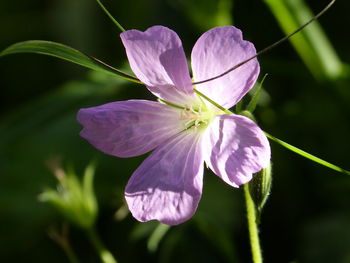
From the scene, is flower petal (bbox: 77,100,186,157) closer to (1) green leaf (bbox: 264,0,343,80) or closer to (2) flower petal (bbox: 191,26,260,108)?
(2) flower petal (bbox: 191,26,260,108)

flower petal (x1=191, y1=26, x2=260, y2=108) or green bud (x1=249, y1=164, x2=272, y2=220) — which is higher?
flower petal (x1=191, y1=26, x2=260, y2=108)

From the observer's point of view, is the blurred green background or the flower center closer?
the flower center

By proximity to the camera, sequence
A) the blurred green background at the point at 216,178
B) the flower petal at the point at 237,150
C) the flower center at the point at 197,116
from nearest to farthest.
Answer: the flower petal at the point at 237,150 → the flower center at the point at 197,116 → the blurred green background at the point at 216,178

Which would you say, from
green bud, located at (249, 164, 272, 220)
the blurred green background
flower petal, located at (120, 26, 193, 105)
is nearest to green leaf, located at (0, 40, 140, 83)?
flower petal, located at (120, 26, 193, 105)

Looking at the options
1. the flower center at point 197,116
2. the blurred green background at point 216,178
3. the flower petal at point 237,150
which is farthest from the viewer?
the blurred green background at point 216,178

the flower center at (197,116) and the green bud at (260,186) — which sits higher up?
the flower center at (197,116)

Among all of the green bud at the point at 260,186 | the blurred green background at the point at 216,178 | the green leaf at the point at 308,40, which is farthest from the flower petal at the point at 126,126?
the green leaf at the point at 308,40

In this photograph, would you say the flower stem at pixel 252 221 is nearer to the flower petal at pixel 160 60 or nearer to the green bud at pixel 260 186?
the green bud at pixel 260 186
